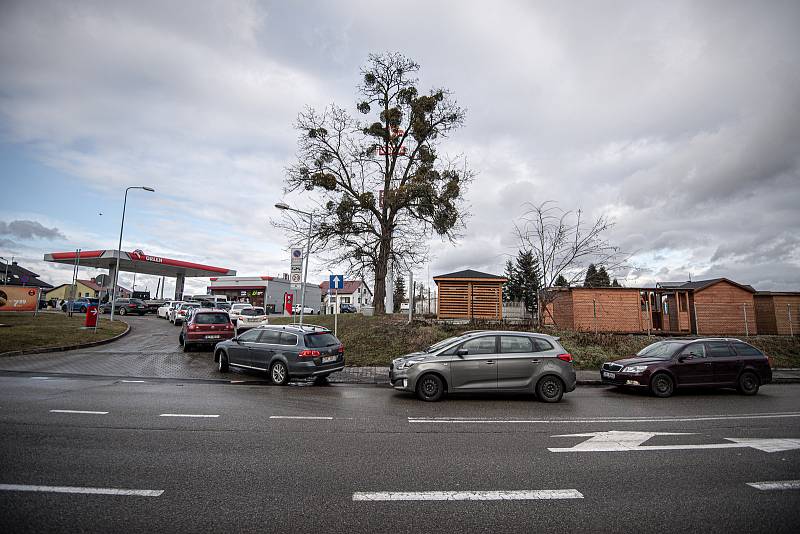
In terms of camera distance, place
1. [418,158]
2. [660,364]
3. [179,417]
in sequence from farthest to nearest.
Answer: [418,158] → [660,364] → [179,417]

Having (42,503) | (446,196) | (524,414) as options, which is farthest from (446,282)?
(42,503)

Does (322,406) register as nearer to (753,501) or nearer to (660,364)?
(753,501)

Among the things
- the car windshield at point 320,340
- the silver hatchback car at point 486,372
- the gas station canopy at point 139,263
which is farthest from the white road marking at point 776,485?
the gas station canopy at point 139,263

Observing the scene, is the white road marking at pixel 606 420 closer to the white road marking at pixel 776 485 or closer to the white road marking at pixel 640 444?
the white road marking at pixel 640 444

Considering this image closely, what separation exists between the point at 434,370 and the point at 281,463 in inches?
206

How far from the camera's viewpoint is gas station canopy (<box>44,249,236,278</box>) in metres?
44.8

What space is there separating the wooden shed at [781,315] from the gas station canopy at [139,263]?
53.1m

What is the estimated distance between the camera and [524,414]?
833cm

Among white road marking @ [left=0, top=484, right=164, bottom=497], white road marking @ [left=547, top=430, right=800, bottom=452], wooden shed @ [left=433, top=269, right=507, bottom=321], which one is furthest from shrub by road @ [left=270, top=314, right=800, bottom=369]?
white road marking @ [left=0, top=484, right=164, bottom=497]

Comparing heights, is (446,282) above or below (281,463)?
above

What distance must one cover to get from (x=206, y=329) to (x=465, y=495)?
16.2 meters

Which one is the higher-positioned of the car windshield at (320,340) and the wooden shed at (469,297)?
the wooden shed at (469,297)

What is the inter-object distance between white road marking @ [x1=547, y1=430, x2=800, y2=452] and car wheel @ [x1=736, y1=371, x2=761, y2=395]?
19.5ft

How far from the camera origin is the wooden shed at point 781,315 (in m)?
21.6
